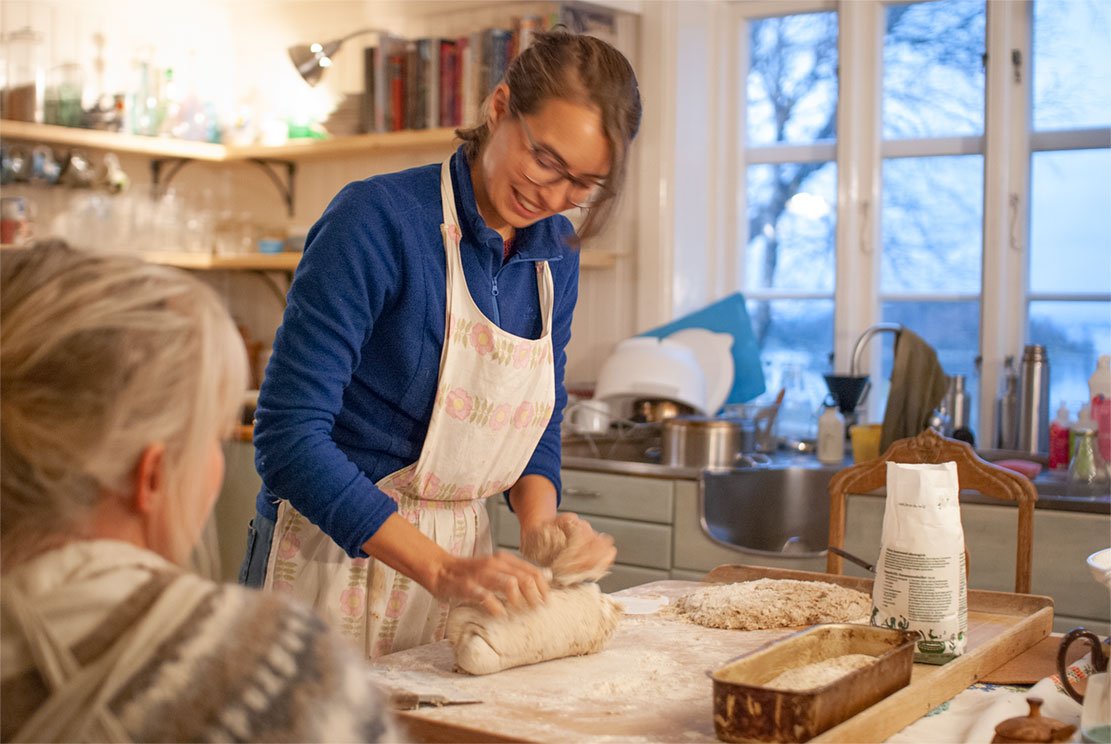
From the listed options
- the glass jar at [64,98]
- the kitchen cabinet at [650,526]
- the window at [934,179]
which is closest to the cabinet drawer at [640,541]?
the kitchen cabinet at [650,526]

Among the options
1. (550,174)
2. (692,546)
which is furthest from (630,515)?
(550,174)

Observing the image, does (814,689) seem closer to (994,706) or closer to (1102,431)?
(994,706)

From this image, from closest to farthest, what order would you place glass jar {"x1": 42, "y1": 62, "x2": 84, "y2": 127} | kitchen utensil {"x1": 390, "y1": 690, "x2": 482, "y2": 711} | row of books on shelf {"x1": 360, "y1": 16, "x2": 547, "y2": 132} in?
kitchen utensil {"x1": 390, "y1": 690, "x2": 482, "y2": 711}, row of books on shelf {"x1": 360, "y1": 16, "x2": 547, "y2": 132}, glass jar {"x1": 42, "y1": 62, "x2": 84, "y2": 127}

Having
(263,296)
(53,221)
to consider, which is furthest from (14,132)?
(263,296)

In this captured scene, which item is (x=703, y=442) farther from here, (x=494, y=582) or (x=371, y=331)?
(x=494, y=582)

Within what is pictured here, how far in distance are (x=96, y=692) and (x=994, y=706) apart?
86 cm

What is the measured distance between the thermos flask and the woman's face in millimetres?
1922

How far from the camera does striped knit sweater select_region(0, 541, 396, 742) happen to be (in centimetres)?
73

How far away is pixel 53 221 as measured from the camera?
3844mm

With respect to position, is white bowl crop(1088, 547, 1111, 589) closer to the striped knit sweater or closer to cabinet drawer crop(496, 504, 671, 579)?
Answer: the striped knit sweater

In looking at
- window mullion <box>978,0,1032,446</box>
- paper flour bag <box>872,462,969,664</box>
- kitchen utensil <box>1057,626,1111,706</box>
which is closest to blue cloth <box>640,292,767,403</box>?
window mullion <box>978,0,1032,446</box>

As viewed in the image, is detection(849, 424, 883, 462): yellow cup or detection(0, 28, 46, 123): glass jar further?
detection(0, 28, 46, 123): glass jar

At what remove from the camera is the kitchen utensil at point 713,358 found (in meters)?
3.35

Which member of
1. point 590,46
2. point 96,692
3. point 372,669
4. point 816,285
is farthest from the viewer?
point 816,285
